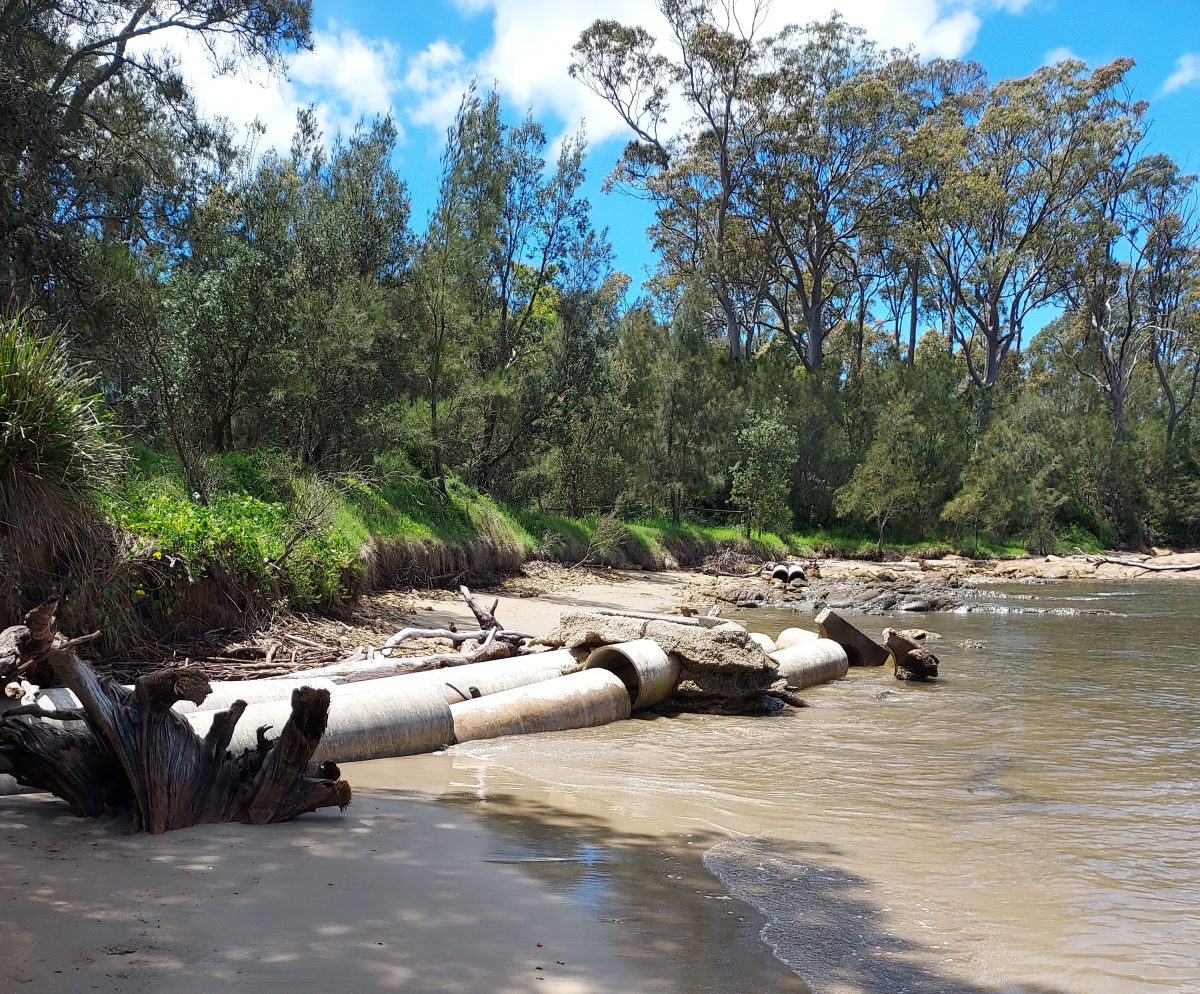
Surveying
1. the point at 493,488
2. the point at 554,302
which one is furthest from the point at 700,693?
the point at 554,302

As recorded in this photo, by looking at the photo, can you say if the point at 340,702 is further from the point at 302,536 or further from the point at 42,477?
the point at 302,536

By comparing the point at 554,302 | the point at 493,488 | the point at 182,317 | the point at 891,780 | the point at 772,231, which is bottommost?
the point at 891,780

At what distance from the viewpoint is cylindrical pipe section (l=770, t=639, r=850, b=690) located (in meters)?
12.0

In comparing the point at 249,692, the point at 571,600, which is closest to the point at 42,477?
the point at 249,692

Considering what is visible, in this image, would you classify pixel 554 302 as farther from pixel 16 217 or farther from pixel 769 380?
pixel 16 217

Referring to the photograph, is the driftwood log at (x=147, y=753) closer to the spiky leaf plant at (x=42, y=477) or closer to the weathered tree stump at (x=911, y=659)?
the spiky leaf plant at (x=42, y=477)

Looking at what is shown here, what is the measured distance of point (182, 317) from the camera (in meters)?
15.9

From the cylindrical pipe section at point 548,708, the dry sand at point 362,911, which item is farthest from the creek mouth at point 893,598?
the dry sand at point 362,911

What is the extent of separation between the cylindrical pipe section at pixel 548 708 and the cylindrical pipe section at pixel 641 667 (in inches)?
8.5

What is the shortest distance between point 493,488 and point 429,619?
1267 centimetres

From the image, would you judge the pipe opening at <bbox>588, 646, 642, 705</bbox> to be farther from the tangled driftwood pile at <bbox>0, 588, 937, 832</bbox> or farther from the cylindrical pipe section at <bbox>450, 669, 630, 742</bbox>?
the cylindrical pipe section at <bbox>450, 669, 630, 742</bbox>

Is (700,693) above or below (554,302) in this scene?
below

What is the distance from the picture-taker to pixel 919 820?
6336 mm

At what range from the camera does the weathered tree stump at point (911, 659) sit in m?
12.6
